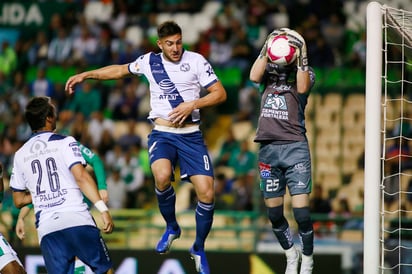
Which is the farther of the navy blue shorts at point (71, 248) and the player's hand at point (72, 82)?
the player's hand at point (72, 82)

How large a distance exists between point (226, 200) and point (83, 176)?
8653 millimetres

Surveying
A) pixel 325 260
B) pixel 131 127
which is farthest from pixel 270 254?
pixel 131 127

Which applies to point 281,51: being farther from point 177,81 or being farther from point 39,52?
point 39,52

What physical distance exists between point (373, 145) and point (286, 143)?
3.79ft

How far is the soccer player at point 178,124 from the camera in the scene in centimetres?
1069

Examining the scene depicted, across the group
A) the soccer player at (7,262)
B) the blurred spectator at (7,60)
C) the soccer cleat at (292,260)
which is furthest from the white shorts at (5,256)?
the blurred spectator at (7,60)

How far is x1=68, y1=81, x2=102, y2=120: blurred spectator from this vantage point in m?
21.3

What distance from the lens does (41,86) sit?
71.4 ft

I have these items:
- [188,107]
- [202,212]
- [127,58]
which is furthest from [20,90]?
[188,107]

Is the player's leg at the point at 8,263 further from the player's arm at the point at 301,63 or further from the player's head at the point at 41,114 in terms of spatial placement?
the player's arm at the point at 301,63

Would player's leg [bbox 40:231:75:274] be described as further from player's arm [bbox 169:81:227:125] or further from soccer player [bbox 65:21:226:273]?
player's arm [bbox 169:81:227:125]

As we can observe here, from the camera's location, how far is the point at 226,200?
17.9 meters

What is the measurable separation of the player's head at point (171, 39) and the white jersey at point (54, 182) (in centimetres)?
165

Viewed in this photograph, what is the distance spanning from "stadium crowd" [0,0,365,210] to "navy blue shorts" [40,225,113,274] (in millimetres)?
8586
